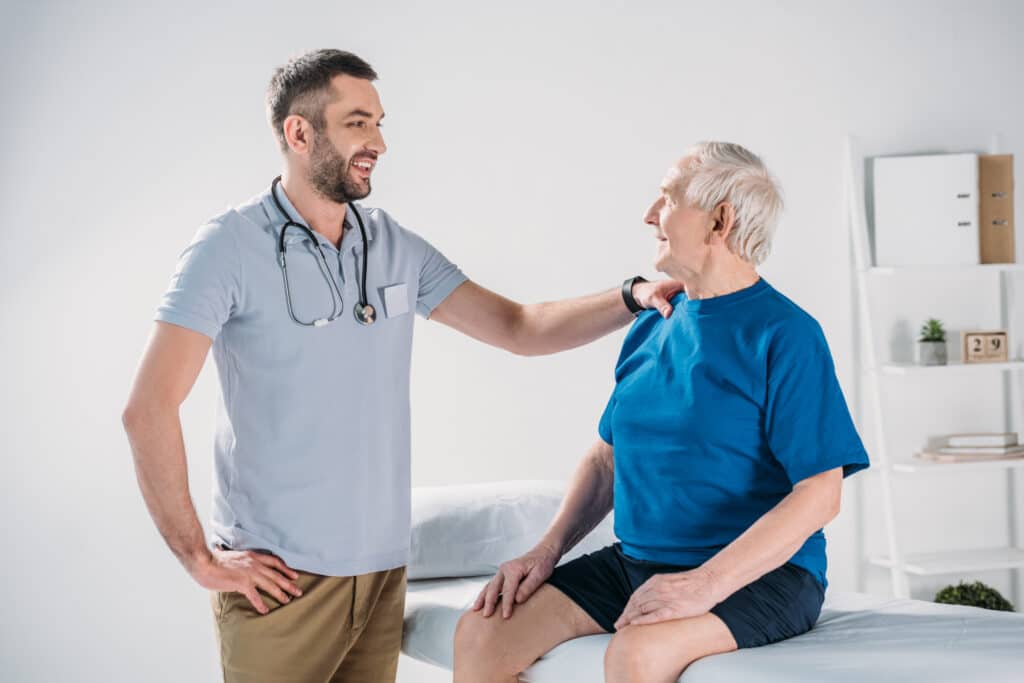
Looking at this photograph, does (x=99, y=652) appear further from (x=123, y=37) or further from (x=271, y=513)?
(x=123, y=37)

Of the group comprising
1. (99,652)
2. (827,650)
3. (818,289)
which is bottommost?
(99,652)

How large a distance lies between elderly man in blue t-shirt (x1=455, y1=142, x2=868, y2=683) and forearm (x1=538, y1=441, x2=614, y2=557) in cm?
6

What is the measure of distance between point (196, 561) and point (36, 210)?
4.75ft

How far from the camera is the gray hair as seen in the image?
6.21 feet

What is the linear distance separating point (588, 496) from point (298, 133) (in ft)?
2.79

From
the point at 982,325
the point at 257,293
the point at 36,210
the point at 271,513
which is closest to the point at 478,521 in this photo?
the point at 271,513

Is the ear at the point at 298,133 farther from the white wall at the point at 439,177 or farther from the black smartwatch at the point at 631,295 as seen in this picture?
the white wall at the point at 439,177

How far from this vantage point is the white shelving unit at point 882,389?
357cm

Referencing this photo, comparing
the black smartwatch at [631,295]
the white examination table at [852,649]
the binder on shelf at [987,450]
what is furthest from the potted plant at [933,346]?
the black smartwatch at [631,295]

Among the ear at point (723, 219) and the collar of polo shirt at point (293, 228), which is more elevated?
the collar of polo shirt at point (293, 228)

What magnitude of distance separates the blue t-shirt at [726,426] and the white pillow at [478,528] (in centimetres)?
63

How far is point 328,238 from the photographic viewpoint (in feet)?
6.90

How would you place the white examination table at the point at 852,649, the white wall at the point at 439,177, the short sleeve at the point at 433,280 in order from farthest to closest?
the white wall at the point at 439,177 < the short sleeve at the point at 433,280 < the white examination table at the point at 852,649

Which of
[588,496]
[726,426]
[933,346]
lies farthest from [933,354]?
[726,426]
